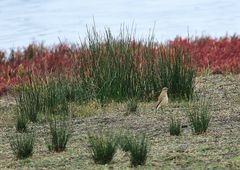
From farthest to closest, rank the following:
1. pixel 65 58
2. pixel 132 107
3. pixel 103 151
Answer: pixel 65 58 → pixel 132 107 → pixel 103 151

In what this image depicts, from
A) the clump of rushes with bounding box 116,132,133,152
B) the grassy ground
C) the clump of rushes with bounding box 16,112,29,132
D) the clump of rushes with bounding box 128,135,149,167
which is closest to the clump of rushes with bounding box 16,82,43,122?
the grassy ground

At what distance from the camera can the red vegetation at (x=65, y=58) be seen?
58.3 ft

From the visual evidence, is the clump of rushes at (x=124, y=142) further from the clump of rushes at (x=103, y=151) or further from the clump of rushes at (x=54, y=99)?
the clump of rushes at (x=54, y=99)

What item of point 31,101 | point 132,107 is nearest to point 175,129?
point 132,107

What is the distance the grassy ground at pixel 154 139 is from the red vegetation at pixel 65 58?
330 centimetres

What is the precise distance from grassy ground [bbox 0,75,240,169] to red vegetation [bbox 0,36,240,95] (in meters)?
3.30

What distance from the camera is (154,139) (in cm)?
895

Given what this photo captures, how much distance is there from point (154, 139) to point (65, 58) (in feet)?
37.9

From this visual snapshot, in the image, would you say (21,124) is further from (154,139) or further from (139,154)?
(139,154)

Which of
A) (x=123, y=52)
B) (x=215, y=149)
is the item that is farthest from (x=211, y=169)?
(x=123, y=52)

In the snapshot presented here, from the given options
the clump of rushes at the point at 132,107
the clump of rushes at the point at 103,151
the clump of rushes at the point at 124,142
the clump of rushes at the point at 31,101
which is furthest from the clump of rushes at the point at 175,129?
the clump of rushes at the point at 31,101

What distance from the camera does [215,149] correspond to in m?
7.92

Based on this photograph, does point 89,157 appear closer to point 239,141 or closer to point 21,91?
point 239,141

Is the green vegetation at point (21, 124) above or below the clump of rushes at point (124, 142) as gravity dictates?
below
